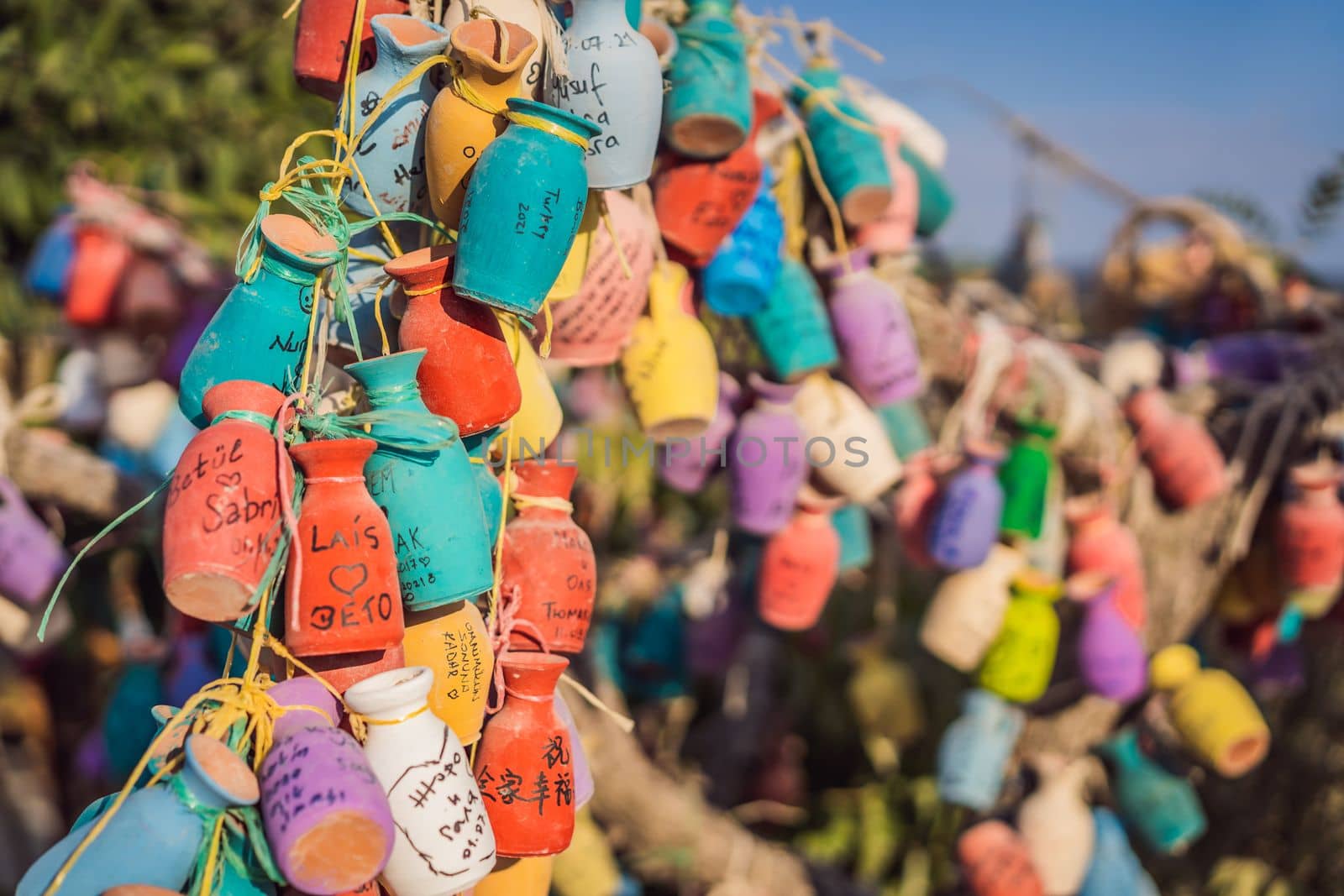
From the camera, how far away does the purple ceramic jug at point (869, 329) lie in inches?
63.4

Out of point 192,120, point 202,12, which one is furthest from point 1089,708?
point 202,12

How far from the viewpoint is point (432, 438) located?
2.80 ft

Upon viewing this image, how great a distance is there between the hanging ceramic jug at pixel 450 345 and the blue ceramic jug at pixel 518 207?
0.03 metres

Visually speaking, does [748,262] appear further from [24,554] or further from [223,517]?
[24,554]

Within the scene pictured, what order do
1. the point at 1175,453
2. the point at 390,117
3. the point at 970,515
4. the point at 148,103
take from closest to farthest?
1. the point at 390,117
2. the point at 970,515
3. the point at 1175,453
4. the point at 148,103

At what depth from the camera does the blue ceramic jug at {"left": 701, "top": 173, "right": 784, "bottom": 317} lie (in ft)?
4.62

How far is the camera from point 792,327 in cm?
153

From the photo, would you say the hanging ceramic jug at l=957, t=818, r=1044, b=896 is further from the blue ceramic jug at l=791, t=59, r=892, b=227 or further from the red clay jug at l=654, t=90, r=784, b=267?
the red clay jug at l=654, t=90, r=784, b=267

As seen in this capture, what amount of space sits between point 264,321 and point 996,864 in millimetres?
1699

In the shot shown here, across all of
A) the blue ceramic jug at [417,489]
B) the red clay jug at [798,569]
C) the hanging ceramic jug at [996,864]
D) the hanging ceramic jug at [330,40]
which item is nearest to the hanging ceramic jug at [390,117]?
the hanging ceramic jug at [330,40]

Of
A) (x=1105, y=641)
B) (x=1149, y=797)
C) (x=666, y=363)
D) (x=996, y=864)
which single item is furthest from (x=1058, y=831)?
(x=666, y=363)

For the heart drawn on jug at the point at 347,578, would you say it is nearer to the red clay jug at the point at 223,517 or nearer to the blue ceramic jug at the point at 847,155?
the red clay jug at the point at 223,517

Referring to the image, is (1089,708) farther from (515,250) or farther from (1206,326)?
(515,250)

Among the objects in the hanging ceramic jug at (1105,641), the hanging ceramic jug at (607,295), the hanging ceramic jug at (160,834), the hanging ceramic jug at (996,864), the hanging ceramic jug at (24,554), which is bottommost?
the hanging ceramic jug at (996,864)
